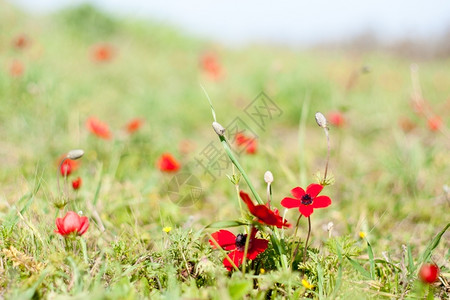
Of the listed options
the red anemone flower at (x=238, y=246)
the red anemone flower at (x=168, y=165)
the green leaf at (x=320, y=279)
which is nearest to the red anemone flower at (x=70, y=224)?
the red anemone flower at (x=238, y=246)

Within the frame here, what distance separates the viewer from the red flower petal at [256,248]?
43.8 inches

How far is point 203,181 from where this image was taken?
2232mm

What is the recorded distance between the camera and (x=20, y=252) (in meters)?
1.15

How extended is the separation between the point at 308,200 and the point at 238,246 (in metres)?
0.24

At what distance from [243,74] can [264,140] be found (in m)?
2.06

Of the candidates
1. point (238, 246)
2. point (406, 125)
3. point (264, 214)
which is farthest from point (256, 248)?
point (406, 125)

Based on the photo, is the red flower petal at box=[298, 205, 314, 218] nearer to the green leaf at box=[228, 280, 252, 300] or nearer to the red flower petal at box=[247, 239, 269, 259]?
the red flower petal at box=[247, 239, 269, 259]

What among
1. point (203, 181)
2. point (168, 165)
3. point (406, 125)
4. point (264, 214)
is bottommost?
point (203, 181)

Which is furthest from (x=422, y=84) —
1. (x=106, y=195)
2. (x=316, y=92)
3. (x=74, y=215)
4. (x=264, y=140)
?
(x=74, y=215)

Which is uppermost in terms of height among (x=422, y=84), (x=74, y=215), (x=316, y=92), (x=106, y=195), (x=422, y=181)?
(x=422, y=84)

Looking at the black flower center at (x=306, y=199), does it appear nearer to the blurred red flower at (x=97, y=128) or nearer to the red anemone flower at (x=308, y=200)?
the red anemone flower at (x=308, y=200)

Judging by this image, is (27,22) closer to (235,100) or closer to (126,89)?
(126,89)

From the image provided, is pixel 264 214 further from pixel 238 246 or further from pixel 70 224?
pixel 70 224

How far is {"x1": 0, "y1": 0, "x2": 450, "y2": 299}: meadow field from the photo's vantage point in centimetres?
113
